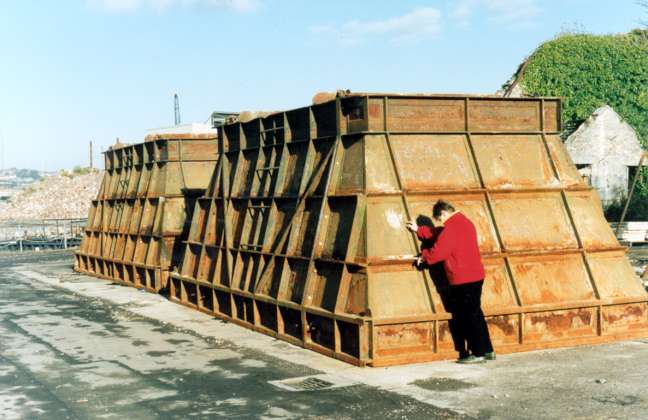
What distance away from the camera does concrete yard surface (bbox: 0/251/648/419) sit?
7723 millimetres

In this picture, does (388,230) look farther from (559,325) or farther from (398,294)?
(559,325)

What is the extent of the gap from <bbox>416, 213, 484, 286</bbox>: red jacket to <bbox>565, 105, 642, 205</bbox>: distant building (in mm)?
21263

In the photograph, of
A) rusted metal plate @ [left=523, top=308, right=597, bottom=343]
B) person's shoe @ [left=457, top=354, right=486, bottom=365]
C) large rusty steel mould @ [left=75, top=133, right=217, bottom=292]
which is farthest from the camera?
large rusty steel mould @ [left=75, top=133, right=217, bottom=292]

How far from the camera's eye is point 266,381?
30.0ft

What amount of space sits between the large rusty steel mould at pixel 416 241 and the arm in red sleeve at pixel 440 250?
1.35 feet

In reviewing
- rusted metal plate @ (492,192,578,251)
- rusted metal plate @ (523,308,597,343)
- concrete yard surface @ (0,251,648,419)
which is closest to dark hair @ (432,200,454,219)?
rusted metal plate @ (492,192,578,251)

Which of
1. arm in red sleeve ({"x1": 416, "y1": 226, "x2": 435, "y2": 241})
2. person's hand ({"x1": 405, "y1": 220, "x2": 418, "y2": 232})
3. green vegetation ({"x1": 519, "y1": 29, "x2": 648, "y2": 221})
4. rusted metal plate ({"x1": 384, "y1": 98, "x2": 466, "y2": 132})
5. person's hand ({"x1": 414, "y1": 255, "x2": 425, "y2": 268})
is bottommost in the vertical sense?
person's hand ({"x1": 414, "y1": 255, "x2": 425, "y2": 268})

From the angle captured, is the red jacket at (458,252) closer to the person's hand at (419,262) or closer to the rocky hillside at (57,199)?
the person's hand at (419,262)

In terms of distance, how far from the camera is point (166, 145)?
20.5 metres

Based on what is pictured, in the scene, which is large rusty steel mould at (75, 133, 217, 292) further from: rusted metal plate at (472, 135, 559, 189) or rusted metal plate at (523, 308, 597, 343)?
rusted metal plate at (523, 308, 597, 343)

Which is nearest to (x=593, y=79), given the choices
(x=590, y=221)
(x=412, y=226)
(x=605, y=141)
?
(x=605, y=141)

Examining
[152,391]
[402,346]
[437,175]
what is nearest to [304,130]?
[437,175]

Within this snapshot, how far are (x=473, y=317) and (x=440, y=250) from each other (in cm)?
96

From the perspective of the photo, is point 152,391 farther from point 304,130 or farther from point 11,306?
point 11,306
